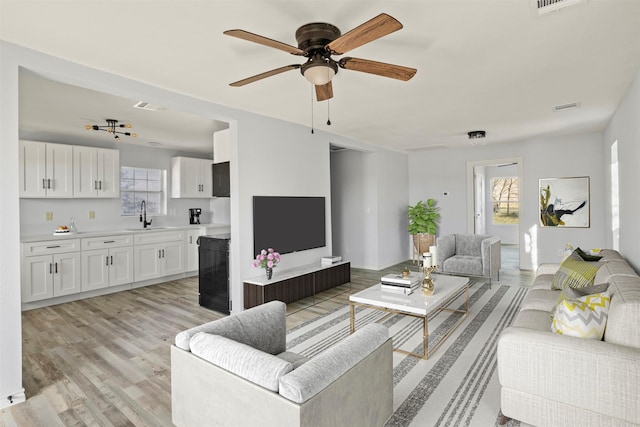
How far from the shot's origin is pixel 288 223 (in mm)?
4668

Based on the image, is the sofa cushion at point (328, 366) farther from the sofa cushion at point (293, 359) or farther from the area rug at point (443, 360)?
the area rug at point (443, 360)

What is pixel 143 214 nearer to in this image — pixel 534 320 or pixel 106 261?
pixel 106 261

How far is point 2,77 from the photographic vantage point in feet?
7.66

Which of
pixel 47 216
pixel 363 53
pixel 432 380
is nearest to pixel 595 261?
pixel 432 380

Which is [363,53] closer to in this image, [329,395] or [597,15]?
[597,15]

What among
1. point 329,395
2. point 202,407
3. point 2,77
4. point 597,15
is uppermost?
point 597,15

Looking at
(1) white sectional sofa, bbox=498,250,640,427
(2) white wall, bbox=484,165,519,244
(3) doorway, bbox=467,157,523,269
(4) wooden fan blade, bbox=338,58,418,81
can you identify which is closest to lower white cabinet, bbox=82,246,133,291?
(4) wooden fan blade, bbox=338,58,418,81

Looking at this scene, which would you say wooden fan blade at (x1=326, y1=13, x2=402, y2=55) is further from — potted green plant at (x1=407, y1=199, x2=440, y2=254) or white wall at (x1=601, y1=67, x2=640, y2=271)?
potted green plant at (x1=407, y1=199, x2=440, y2=254)

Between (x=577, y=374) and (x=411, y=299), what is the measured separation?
150 cm

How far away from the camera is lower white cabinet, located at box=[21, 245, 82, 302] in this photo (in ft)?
14.5

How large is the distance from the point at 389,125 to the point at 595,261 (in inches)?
119

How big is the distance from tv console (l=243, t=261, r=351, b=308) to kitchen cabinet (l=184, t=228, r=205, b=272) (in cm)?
249

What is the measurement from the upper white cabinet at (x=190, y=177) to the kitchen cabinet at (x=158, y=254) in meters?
0.90

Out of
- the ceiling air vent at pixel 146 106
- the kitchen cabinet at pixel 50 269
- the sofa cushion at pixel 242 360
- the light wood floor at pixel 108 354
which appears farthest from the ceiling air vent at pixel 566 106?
the kitchen cabinet at pixel 50 269
